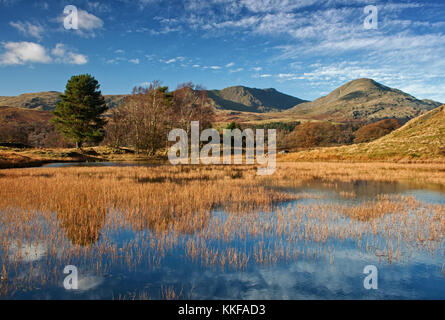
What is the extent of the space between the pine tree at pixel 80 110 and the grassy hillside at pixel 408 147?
129ft

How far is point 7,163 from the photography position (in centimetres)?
3173

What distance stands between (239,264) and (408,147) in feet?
147

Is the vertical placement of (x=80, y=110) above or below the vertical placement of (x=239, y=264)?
above

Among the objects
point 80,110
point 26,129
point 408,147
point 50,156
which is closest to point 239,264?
point 50,156

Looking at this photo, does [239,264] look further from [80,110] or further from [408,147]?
[80,110]

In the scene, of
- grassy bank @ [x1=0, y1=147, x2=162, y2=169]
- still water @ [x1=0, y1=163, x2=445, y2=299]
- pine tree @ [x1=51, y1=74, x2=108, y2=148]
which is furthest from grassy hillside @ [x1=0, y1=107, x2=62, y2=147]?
still water @ [x1=0, y1=163, x2=445, y2=299]

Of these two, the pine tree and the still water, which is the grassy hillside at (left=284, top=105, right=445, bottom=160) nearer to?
the still water

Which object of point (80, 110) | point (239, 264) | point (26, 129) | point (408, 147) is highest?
point (26, 129)

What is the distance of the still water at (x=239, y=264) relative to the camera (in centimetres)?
528

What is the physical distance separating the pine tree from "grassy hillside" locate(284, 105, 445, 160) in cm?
3921

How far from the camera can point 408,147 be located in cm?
4138

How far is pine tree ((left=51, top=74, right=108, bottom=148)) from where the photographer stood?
172 feet
